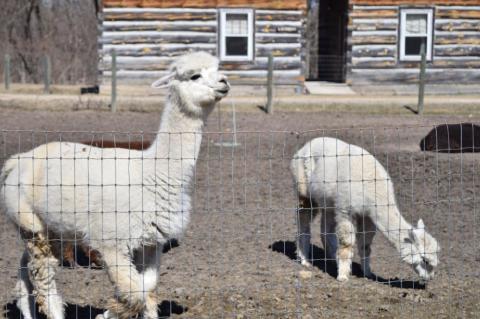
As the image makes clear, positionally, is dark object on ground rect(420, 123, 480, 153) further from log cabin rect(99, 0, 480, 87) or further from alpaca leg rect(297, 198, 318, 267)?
log cabin rect(99, 0, 480, 87)

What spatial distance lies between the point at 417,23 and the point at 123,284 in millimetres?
19196

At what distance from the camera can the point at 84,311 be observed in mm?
6438

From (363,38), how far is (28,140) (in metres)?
11.7

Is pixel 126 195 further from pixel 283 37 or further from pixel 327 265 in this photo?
pixel 283 37

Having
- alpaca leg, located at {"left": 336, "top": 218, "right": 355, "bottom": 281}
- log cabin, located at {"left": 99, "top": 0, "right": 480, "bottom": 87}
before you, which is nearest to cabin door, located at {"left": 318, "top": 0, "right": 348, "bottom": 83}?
log cabin, located at {"left": 99, "top": 0, "right": 480, "bottom": 87}

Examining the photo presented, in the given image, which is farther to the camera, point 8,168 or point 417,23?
point 417,23

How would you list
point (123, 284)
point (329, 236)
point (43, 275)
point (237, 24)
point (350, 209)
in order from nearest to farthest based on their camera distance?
point (123, 284) → point (43, 275) → point (350, 209) → point (329, 236) → point (237, 24)

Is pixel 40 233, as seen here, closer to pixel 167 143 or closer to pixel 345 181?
pixel 167 143

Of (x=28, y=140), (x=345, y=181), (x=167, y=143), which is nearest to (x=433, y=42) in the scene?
(x=28, y=140)

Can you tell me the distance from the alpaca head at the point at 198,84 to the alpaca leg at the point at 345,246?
8.02 feet

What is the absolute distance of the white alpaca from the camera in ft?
18.0

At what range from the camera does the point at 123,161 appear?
5754mm

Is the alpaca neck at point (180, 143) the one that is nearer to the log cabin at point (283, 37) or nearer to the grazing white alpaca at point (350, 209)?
the grazing white alpaca at point (350, 209)

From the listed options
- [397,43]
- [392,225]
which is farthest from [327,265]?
[397,43]
